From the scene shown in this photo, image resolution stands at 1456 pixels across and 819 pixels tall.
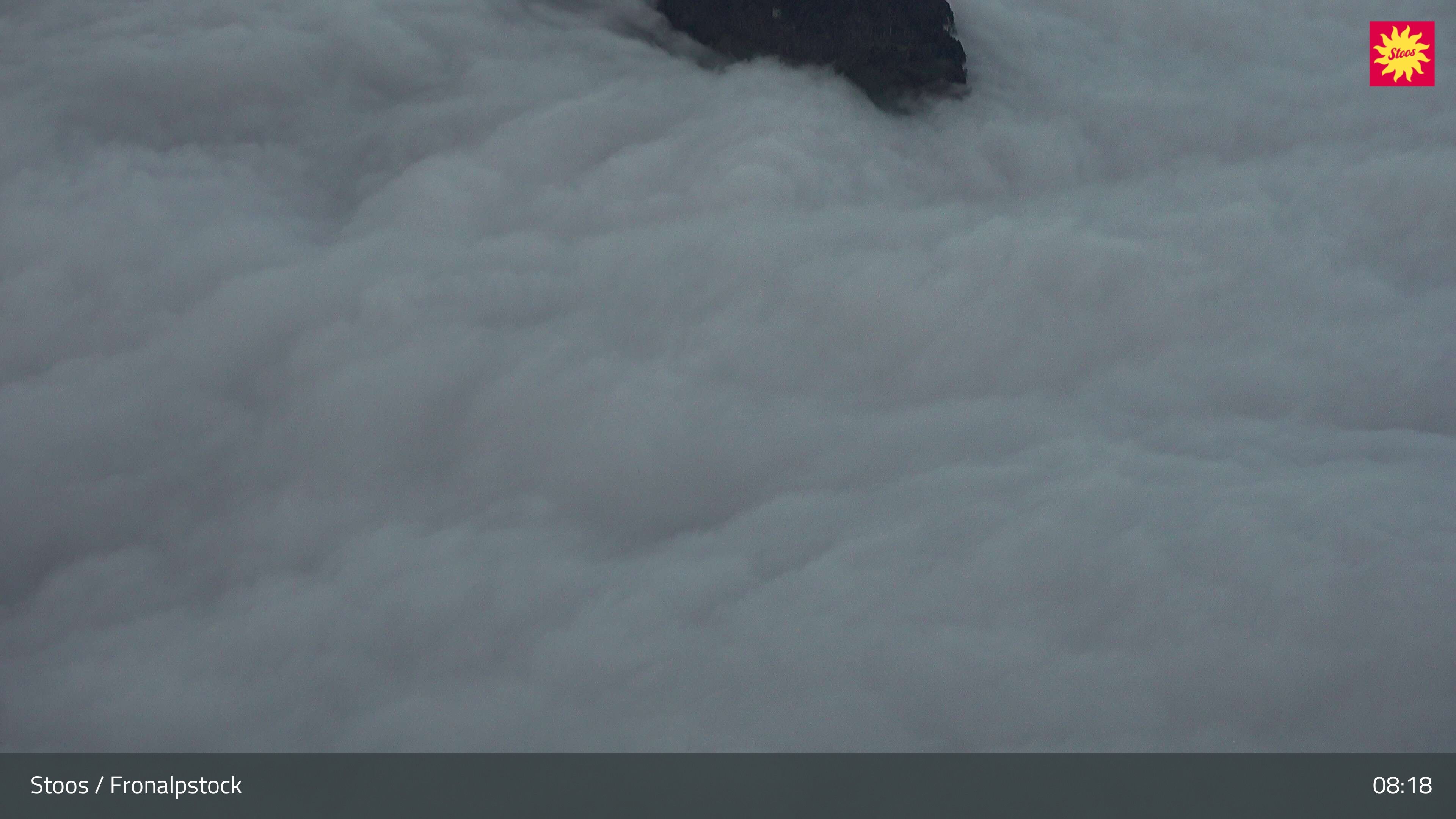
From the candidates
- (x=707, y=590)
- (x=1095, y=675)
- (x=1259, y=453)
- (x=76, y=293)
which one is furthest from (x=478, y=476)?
(x=1259, y=453)

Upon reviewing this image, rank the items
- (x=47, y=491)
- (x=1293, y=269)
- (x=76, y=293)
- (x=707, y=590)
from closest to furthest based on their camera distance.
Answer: (x=707, y=590) < (x=47, y=491) < (x=76, y=293) < (x=1293, y=269)
